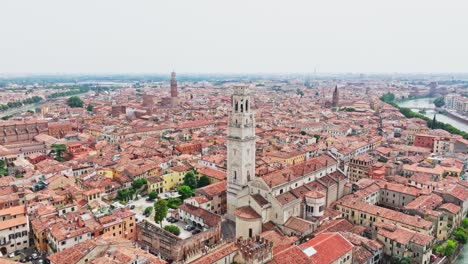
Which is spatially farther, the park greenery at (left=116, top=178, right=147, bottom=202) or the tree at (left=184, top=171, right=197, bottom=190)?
the tree at (left=184, top=171, right=197, bottom=190)

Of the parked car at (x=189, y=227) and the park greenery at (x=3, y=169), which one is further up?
the park greenery at (x=3, y=169)

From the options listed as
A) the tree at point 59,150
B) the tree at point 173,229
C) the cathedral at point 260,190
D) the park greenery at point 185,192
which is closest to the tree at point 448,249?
the cathedral at point 260,190

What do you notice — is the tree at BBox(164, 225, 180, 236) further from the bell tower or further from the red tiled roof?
the red tiled roof

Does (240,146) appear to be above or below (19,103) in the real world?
above

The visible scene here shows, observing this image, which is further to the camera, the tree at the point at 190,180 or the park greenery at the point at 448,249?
the tree at the point at 190,180

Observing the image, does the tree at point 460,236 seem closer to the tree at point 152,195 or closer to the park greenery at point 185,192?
the park greenery at point 185,192

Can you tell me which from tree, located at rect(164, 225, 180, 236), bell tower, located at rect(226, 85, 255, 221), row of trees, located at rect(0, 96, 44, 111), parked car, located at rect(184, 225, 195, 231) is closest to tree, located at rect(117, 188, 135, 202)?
parked car, located at rect(184, 225, 195, 231)

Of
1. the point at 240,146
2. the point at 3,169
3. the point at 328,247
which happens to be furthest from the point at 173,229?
the point at 3,169

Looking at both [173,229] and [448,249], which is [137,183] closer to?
[173,229]

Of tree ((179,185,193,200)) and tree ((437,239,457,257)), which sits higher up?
tree ((179,185,193,200))
